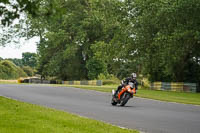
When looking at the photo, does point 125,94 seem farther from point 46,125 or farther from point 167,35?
point 167,35

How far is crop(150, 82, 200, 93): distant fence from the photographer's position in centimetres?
4050

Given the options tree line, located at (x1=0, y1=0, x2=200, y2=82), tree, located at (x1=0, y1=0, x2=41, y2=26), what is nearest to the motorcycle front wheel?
tree line, located at (x1=0, y1=0, x2=200, y2=82)

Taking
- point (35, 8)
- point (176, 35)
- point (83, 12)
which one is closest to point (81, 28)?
point (83, 12)

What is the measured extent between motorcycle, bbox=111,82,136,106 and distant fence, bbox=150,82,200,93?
20.8 m

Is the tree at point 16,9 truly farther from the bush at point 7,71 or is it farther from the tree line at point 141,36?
the bush at point 7,71

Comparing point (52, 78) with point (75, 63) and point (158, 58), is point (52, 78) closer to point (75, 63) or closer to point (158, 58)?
point (75, 63)

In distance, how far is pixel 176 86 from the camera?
42.5 metres

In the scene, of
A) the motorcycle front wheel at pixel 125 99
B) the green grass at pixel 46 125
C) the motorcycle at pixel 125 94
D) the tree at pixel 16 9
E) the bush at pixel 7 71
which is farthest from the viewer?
the bush at pixel 7 71

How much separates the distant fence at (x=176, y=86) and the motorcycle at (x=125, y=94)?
2081cm

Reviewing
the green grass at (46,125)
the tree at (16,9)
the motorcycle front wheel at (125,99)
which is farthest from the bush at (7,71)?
the tree at (16,9)

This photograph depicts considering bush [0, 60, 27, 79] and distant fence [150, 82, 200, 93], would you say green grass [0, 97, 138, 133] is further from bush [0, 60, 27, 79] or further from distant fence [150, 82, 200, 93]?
bush [0, 60, 27, 79]

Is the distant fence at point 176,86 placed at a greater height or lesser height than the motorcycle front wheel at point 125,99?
greater

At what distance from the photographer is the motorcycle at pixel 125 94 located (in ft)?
65.5

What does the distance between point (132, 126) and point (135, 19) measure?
29836 millimetres
